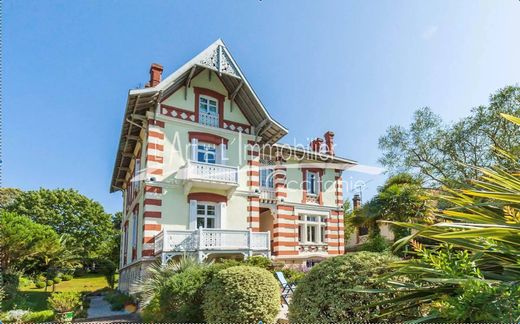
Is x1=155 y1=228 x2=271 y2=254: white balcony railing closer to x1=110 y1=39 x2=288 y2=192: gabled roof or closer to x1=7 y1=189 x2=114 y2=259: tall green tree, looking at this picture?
x1=110 y1=39 x2=288 y2=192: gabled roof

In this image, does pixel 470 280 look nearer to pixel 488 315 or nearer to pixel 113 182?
pixel 488 315

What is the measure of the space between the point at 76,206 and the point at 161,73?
26.1 metres

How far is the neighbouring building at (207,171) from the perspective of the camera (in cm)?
1427

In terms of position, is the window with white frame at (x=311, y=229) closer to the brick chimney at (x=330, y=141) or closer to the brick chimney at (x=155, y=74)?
the brick chimney at (x=330, y=141)

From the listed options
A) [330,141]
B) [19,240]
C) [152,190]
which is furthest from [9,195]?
[330,141]

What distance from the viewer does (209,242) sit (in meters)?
13.9

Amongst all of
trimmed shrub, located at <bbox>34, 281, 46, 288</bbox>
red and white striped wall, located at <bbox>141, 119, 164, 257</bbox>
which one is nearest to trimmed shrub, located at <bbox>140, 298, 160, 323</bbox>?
red and white striped wall, located at <bbox>141, 119, 164, 257</bbox>

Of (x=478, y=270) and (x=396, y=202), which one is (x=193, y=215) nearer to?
(x=396, y=202)

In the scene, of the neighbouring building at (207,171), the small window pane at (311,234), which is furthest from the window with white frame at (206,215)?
the small window pane at (311,234)

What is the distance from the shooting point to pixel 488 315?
1.91 m

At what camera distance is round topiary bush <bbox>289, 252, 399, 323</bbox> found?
430 centimetres

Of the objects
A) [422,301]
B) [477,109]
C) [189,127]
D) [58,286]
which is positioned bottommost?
[58,286]

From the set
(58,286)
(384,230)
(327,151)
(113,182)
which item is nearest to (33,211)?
(58,286)

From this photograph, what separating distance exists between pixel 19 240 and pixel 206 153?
1118 cm
